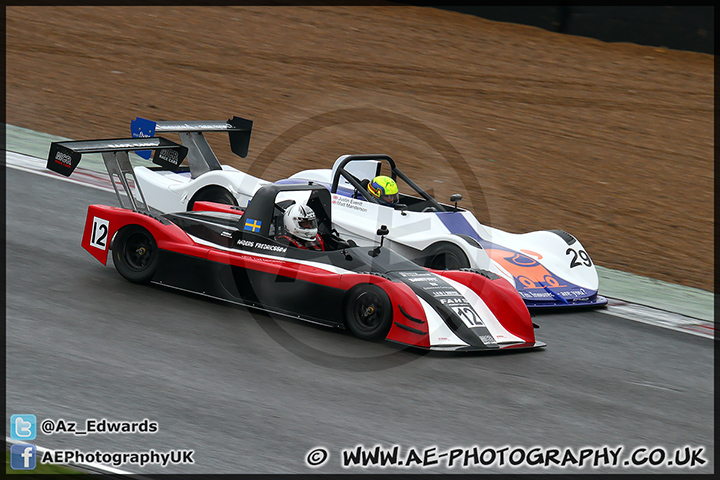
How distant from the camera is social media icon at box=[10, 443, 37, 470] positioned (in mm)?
5520

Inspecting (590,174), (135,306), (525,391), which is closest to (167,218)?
(135,306)

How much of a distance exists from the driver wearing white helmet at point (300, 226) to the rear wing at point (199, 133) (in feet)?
6.34

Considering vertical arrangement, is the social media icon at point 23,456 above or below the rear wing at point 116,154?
below

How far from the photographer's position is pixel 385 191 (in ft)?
35.3

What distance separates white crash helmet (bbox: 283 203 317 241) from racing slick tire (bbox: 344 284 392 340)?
903 mm

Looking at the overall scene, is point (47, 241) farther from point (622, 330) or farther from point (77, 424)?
point (622, 330)

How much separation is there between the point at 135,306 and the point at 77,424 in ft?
7.87

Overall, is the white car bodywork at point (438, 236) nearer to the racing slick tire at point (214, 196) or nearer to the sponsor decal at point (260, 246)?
the racing slick tire at point (214, 196)

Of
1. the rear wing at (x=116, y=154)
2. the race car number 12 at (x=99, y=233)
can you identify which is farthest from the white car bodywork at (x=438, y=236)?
the race car number 12 at (x=99, y=233)

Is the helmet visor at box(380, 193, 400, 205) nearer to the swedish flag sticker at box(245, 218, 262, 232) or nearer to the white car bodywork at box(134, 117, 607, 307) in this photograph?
the white car bodywork at box(134, 117, 607, 307)

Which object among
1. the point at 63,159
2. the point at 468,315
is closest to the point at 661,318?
the point at 468,315

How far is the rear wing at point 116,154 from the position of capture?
346 inches

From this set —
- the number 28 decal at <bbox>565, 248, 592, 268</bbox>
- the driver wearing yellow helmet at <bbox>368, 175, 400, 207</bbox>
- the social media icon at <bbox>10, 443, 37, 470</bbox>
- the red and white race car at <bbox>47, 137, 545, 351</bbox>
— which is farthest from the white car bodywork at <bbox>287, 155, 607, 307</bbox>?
the social media icon at <bbox>10, 443, 37, 470</bbox>

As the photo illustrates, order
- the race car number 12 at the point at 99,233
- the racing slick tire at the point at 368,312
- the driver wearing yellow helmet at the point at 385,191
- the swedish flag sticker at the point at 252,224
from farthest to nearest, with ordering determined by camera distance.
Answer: the driver wearing yellow helmet at the point at 385,191 → the race car number 12 at the point at 99,233 → the swedish flag sticker at the point at 252,224 → the racing slick tire at the point at 368,312
